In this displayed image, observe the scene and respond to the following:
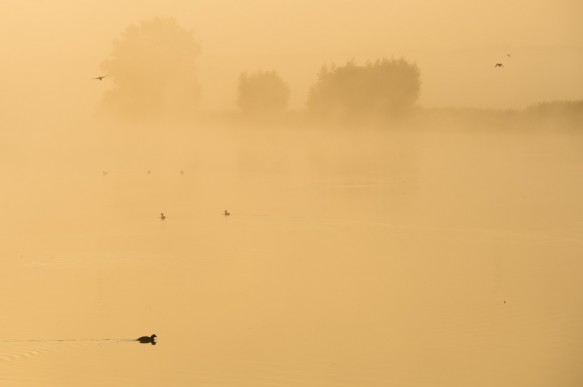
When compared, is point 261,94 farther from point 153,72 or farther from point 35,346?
point 35,346

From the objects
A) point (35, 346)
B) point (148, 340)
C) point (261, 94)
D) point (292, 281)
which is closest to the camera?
point (35, 346)

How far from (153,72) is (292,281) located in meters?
38.6

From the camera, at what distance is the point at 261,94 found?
4338 centimetres

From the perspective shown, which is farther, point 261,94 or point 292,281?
point 261,94

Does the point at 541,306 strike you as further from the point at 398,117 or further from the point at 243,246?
the point at 398,117

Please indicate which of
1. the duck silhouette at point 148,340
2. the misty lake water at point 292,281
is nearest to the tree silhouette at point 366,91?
the misty lake water at point 292,281

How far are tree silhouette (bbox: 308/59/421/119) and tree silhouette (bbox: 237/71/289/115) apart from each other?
270 cm

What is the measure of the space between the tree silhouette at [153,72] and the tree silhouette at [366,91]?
6.70 meters

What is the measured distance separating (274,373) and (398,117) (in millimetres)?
37312

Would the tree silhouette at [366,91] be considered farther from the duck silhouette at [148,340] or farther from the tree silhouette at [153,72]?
the duck silhouette at [148,340]

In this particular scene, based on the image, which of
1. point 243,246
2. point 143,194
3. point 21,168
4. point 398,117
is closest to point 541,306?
point 243,246

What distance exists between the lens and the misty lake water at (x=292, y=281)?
6922 millimetres

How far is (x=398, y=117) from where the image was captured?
43250mm

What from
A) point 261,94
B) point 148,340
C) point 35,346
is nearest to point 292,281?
point 148,340
